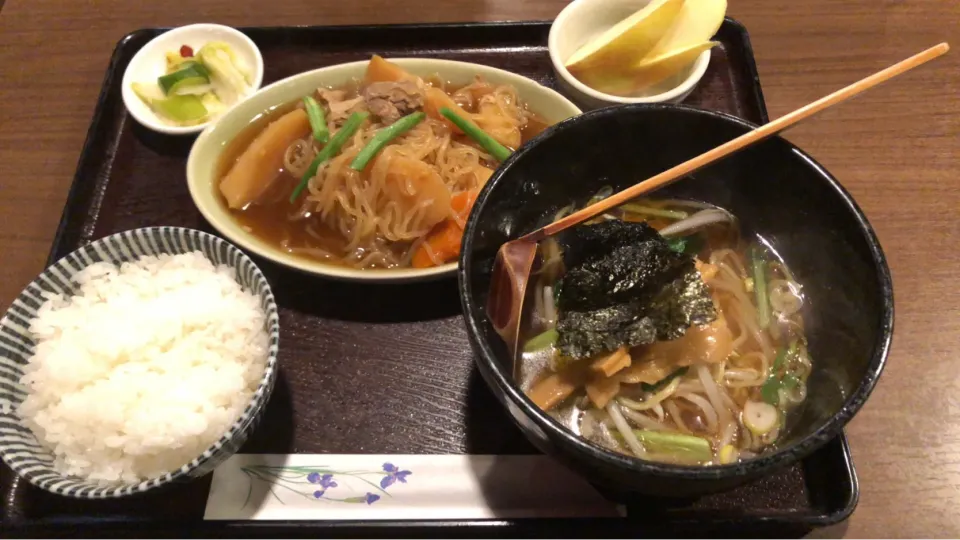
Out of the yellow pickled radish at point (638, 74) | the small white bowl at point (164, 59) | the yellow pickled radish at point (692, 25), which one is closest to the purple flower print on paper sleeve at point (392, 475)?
the small white bowl at point (164, 59)

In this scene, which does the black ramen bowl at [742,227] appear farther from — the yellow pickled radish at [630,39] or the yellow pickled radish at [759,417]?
the yellow pickled radish at [630,39]

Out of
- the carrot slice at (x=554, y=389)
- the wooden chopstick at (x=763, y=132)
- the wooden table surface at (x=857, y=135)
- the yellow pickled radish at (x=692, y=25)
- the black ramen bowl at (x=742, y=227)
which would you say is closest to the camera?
the black ramen bowl at (x=742, y=227)

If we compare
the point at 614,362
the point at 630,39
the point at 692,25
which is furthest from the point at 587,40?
the point at 614,362

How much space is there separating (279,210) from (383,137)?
1.36ft

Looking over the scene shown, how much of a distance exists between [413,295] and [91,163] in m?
1.14

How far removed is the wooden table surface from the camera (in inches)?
59.9

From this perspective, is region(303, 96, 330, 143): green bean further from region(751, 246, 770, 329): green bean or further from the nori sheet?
region(751, 246, 770, 329): green bean

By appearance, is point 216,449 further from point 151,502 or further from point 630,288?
point 630,288

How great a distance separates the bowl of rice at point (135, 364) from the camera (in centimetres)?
130

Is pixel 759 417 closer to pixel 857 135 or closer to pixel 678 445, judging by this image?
pixel 678 445

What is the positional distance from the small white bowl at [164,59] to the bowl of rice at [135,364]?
2.10 ft

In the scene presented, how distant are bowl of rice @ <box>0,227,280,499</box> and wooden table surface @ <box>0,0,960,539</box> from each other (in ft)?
1.69

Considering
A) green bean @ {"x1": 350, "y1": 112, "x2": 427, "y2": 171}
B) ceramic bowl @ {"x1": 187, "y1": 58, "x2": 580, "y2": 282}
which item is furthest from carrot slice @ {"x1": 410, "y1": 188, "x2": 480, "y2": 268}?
green bean @ {"x1": 350, "y1": 112, "x2": 427, "y2": 171}

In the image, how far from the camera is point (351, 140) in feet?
6.56
